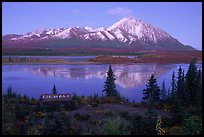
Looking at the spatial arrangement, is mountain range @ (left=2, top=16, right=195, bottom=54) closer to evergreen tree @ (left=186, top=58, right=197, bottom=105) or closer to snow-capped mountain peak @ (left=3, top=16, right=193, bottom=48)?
snow-capped mountain peak @ (left=3, top=16, right=193, bottom=48)

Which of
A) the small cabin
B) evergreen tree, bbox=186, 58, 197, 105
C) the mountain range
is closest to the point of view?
the small cabin

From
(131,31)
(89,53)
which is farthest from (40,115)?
(131,31)

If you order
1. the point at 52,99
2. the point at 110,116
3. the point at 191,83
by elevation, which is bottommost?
the point at 110,116

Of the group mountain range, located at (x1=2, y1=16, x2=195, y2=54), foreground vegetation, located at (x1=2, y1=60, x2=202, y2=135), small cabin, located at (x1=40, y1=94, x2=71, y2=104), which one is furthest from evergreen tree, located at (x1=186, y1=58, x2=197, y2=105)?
mountain range, located at (x1=2, y1=16, x2=195, y2=54)

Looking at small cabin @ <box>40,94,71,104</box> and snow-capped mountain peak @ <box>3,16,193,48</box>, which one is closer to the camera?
small cabin @ <box>40,94,71,104</box>

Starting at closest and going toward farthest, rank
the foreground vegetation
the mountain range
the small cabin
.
→ the foreground vegetation < the small cabin < the mountain range

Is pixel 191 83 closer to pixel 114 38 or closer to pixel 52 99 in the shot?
pixel 52 99

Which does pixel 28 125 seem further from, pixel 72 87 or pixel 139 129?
pixel 72 87

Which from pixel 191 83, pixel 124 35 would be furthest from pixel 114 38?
pixel 191 83
